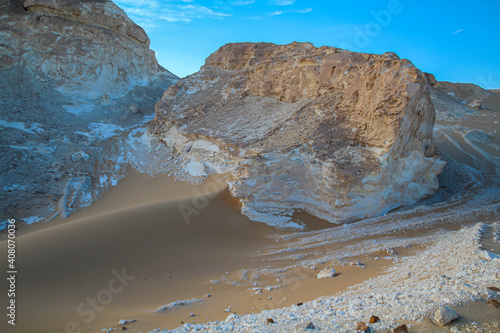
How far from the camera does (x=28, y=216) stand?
8.29 metres

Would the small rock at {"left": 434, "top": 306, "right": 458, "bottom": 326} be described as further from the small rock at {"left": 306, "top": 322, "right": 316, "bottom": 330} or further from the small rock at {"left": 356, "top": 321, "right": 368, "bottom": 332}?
the small rock at {"left": 306, "top": 322, "right": 316, "bottom": 330}

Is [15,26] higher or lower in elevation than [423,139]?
higher

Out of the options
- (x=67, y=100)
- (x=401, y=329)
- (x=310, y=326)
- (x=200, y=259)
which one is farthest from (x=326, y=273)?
(x=67, y=100)

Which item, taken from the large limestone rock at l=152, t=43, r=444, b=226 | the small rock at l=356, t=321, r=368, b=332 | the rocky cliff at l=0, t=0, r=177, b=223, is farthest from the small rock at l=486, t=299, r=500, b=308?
the rocky cliff at l=0, t=0, r=177, b=223

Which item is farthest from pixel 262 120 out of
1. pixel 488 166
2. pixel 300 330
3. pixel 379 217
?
pixel 488 166

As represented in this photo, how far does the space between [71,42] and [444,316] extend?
17250 mm

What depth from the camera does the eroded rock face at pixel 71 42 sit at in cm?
1367

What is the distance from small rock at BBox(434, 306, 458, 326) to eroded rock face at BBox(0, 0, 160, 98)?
15929 millimetres

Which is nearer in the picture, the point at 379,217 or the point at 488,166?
the point at 379,217

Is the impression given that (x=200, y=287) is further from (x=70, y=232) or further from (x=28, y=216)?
(x=28, y=216)

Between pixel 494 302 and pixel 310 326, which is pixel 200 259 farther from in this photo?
pixel 494 302

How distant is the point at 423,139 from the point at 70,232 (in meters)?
9.47

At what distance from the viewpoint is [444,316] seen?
2570 mm

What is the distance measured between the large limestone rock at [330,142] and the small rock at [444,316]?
190 inches
